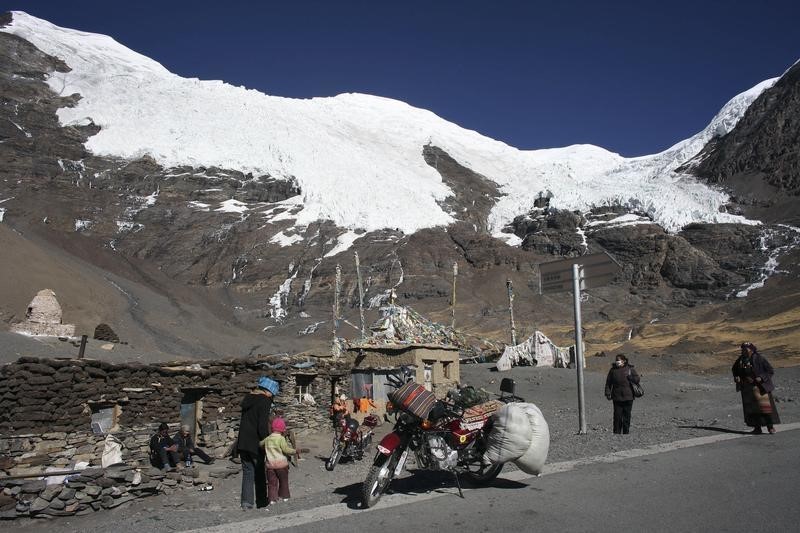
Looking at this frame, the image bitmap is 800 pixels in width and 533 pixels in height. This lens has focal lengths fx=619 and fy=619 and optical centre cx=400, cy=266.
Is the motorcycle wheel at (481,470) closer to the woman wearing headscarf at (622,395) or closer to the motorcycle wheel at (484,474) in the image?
the motorcycle wheel at (484,474)

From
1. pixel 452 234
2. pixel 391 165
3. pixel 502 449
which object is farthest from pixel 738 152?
pixel 502 449

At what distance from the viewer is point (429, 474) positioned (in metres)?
7.77

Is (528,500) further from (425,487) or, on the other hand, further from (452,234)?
(452,234)

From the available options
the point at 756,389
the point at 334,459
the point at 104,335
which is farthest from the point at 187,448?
the point at 104,335

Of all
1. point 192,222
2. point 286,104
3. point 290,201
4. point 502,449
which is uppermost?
point 286,104

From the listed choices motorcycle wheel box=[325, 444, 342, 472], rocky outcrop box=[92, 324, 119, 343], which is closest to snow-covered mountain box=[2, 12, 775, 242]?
rocky outcrop box=[92, 324, 119, 343]

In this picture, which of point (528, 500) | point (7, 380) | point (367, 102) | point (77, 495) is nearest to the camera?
point (528, 500)

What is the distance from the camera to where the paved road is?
5.27 m

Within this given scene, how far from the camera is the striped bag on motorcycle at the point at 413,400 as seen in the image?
21.5 ft

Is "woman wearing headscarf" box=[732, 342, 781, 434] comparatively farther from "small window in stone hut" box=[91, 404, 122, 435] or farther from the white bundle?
"small window in stone hut" box=[91, 404, 122, 435]

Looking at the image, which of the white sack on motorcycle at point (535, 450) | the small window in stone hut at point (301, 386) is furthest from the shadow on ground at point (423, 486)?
the small window in stone hut at point (301, 386)

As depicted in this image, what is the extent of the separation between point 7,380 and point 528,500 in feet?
32.8

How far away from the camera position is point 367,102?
18050 centimetres

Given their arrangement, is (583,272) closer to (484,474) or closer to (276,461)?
(484,474)
